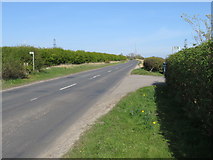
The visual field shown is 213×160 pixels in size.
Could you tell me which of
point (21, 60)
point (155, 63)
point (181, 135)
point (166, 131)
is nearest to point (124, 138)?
point (166, 131)

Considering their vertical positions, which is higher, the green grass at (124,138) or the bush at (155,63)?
the bush at (155,63)

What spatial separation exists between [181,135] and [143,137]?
38.4 inches

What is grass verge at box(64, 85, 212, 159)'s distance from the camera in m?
4.75

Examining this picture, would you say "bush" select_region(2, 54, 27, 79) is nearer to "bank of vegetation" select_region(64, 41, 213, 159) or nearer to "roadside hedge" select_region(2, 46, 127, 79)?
"roadside hedge" select_region(2, 46, 127, 79)

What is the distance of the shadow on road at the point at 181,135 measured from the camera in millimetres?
4629

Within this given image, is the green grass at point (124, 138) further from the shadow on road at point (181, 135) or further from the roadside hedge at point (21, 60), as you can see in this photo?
the roadside hedge at point (21, 60)

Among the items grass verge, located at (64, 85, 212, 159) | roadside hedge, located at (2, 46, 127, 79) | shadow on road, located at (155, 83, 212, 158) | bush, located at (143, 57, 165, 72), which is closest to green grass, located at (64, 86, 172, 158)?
grass verge, located at (64, 85, 212, 159)

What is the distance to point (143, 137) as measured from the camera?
18.7 feet

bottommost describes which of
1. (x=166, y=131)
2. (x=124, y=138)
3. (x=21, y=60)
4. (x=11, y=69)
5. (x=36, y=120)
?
(x=36, y=120)

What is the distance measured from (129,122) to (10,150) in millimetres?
3562

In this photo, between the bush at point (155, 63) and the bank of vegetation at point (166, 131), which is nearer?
the bank of vegetation at point (166, 131)

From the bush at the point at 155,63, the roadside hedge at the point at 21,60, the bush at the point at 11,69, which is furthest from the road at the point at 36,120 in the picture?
the bush at the point at 155,63

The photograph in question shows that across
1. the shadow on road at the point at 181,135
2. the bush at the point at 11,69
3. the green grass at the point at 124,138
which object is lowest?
the green grass at the point at 124,138

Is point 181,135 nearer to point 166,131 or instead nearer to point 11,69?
point 166,131
